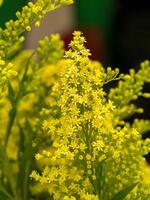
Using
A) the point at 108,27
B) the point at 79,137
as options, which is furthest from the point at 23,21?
the point at 108,27

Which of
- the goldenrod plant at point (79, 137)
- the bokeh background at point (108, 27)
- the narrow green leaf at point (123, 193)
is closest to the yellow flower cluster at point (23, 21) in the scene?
the goldenrod plant at point (79, 137)

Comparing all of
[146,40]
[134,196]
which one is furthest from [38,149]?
[146,40]

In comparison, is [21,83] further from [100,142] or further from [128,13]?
[128,13]

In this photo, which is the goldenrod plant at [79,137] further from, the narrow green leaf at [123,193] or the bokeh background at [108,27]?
the bokeh background at [108,27]

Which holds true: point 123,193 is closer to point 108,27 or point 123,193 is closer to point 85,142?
point 85,142

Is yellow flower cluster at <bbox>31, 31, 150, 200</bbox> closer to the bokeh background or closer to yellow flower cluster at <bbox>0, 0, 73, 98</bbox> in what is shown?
yellow flower cluster at <bbox>0, 0, 73, 98</bbox>

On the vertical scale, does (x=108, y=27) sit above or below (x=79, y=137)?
above

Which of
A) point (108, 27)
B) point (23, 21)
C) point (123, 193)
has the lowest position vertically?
point (123, 193)
